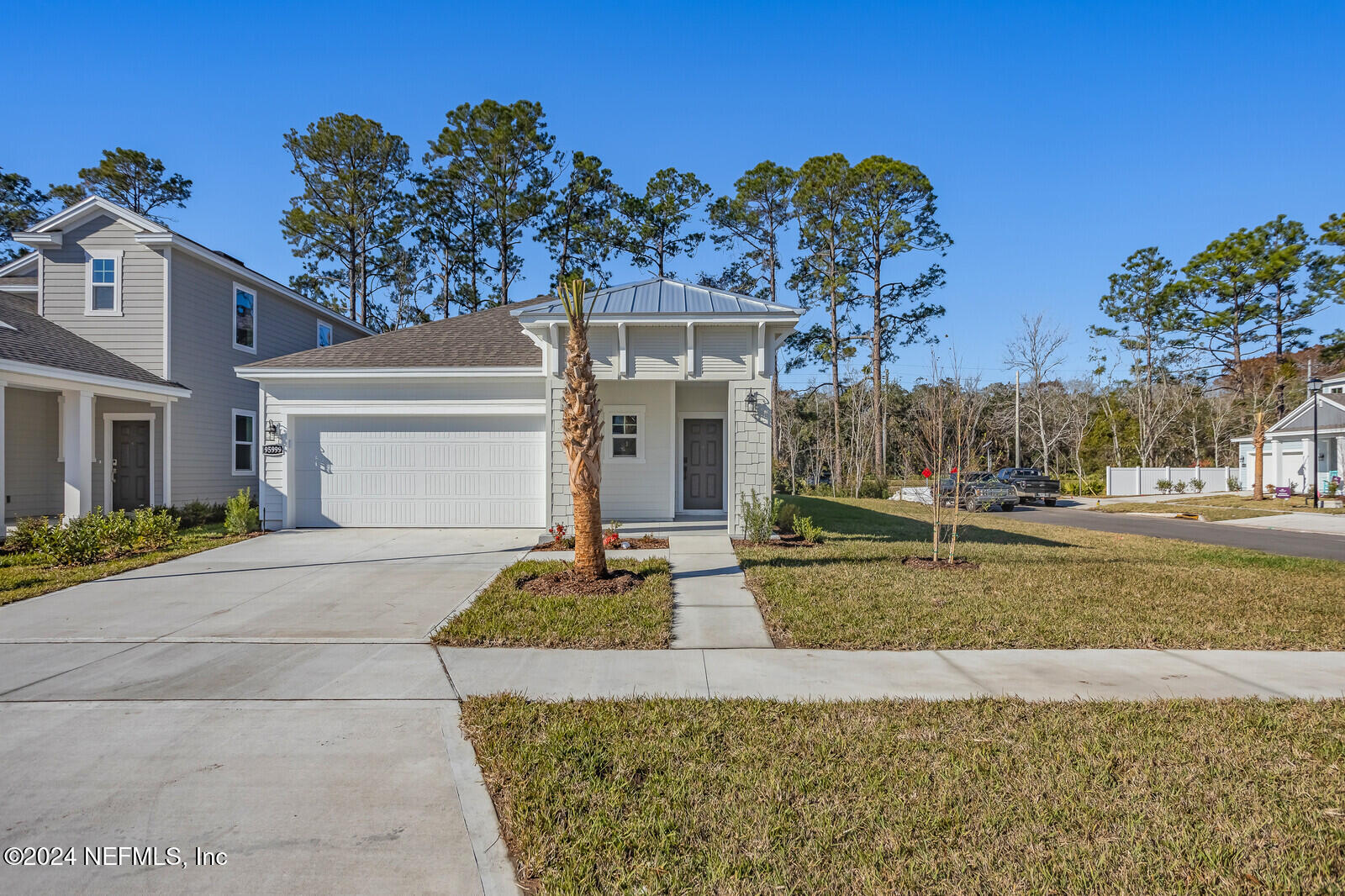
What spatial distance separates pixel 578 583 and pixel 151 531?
25.7ft

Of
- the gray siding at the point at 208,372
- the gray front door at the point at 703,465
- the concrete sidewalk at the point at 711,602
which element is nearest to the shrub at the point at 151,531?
the gray siding at the point at 208,372

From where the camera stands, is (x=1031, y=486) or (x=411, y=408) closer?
(x=411, y=408)

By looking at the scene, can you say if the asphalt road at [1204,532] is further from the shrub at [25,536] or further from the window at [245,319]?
the window at [245,319]

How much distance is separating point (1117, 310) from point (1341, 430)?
59.6 ft

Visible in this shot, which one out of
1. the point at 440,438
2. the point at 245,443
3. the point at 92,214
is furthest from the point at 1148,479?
the point at 92,214

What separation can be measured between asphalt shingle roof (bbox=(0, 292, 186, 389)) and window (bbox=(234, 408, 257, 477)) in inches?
85.2

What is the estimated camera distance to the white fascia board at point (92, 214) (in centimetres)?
1373

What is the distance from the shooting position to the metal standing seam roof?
11.0 m

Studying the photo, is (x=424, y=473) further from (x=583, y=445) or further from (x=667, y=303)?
(x=583, y=445)

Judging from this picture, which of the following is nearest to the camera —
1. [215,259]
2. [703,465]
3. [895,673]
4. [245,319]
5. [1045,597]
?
[895,673]

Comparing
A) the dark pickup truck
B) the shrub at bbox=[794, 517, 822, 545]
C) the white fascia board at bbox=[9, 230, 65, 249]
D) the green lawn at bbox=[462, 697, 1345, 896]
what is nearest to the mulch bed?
the shrub at bbox=[794, 517, 822, 545]

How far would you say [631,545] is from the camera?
34.2 feet

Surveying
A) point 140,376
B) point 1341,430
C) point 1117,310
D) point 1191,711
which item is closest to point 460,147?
point 140,376

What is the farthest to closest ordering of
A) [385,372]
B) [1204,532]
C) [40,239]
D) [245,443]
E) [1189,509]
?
1. [1189,509]
2. [1204,532]
3. [245,443]
4. [40,239]
5. [385,372]
